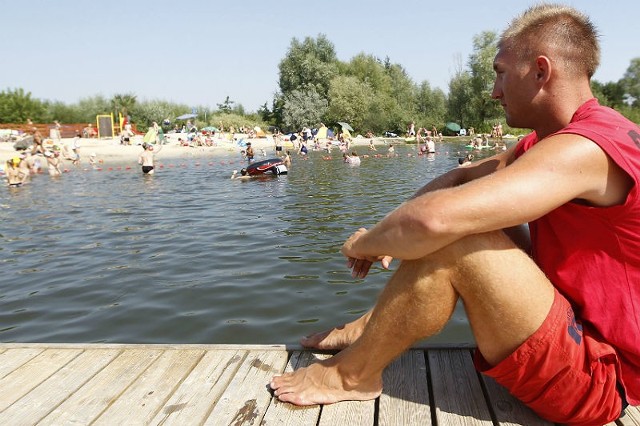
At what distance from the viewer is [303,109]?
5834 cm

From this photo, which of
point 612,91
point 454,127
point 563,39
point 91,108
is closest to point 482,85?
point 454,127

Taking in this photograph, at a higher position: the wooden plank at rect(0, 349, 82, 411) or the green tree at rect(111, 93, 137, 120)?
the green tree at rect(111, 93, 137, 120)

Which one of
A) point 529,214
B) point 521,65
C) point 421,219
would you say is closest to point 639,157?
point 529,214

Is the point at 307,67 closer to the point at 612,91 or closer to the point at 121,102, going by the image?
the point at 121,102

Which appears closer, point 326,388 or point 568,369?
point 568,369

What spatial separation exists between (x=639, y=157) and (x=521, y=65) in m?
0.60

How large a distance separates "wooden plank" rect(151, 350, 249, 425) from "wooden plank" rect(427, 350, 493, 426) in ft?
3.65

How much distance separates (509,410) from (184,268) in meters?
5.33

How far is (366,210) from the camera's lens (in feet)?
37.5

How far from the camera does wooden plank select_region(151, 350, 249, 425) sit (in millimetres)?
2354

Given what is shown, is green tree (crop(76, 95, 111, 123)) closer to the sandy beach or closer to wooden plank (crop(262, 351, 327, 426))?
the sandy beach

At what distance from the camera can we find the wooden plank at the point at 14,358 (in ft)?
9.69

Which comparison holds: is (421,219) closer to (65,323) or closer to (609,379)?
(609,379)

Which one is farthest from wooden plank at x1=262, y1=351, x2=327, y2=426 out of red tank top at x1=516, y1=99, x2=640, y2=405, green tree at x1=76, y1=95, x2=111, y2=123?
green tree at x1=76, y1=95, x2=111, y2=123
